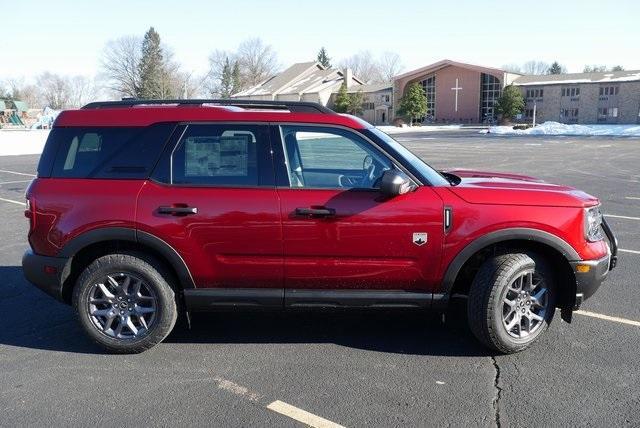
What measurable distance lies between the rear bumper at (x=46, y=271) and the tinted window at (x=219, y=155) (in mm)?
1075

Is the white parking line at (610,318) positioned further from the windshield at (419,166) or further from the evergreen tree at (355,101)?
the evergreen tree at (355,101)

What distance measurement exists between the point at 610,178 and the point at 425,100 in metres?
56.8

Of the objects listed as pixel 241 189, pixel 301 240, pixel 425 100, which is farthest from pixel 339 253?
pixel 425 100

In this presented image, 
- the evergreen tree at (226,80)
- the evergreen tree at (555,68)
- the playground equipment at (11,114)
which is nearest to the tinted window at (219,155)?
the playground equipment at (11,114)

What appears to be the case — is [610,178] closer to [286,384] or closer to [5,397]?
[286,384]

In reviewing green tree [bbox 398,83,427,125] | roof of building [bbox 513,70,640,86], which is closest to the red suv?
green tree [bbox 398,83,427,125]

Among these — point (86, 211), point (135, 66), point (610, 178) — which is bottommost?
point (610, 178)

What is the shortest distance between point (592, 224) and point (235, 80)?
106099mm

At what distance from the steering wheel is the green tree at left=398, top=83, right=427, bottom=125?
66429mm

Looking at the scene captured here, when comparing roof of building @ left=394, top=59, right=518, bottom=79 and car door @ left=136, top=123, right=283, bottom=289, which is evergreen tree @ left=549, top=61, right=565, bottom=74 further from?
car door @ left=136, top=123, right=283, bottom=289

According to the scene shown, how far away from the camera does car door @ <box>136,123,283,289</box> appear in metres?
3.90

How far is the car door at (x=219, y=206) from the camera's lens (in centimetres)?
390

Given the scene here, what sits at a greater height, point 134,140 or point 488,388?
point 134,140

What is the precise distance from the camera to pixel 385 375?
3.73 meters
